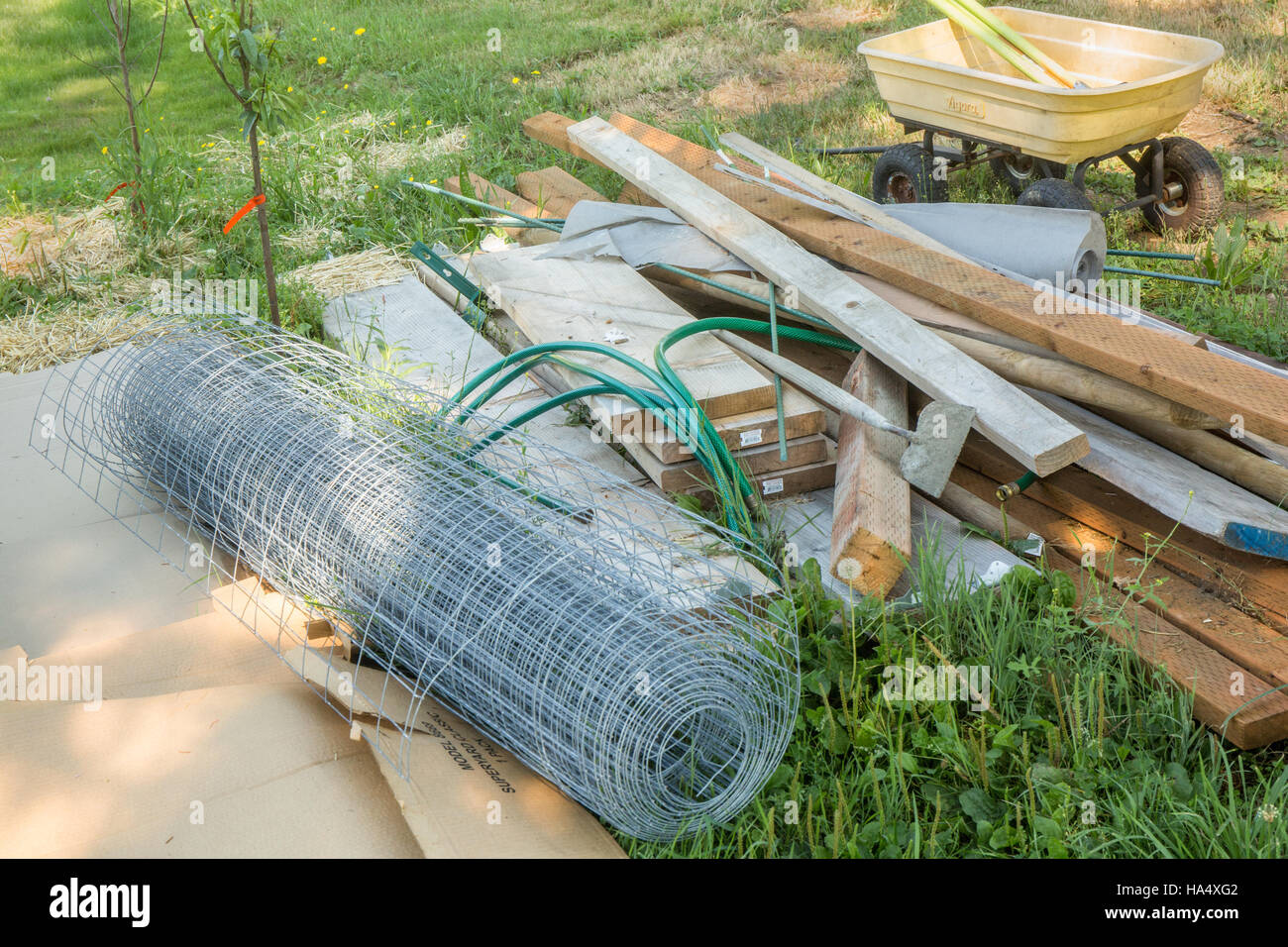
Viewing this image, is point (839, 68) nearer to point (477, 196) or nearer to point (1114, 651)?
point (477, 196)

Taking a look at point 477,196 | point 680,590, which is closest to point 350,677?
point 680,590

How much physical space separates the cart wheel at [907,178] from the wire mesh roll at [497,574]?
2.76 m

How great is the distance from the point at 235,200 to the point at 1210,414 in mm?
5360

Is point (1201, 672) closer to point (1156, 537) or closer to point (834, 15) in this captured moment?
point (1156, 537)

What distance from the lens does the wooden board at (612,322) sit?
3342mm

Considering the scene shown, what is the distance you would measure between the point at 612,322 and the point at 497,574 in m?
1.60

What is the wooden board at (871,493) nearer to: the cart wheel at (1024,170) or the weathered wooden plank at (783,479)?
the weathered wooden plank at (783,479)

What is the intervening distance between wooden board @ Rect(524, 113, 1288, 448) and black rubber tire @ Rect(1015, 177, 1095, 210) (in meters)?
0.99

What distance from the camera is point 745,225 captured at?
4.11 m

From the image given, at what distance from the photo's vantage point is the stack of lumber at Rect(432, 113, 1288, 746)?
271cm

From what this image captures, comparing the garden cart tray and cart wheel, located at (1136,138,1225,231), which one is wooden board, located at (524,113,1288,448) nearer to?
the garden cart tray

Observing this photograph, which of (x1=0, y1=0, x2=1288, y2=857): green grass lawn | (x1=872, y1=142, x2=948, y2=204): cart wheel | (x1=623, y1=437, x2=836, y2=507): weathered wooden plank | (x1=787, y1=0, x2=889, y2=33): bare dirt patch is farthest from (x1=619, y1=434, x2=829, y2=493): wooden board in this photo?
(x1=787, y1=0, x2=889, y2=33): bare dirt patch

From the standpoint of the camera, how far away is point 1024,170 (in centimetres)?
526

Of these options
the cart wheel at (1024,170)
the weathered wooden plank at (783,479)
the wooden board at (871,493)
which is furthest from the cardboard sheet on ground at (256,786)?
the cart wheel at (1024,170)
